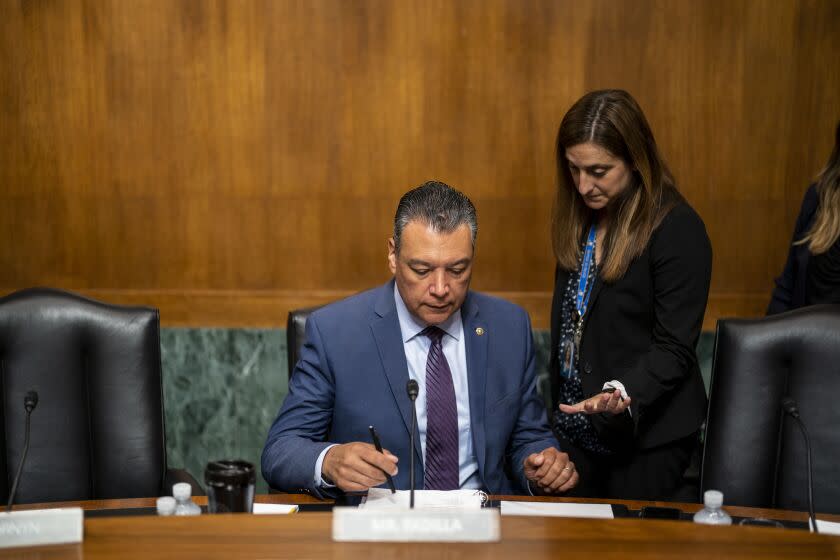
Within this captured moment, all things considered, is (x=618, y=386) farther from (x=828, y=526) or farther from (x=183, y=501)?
(x=183, y=501)

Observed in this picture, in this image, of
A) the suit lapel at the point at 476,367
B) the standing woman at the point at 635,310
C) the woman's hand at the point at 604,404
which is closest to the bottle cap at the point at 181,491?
the suit lapel at the point at 476,367

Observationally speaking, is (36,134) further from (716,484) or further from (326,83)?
(716,484)

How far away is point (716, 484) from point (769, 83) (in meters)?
1.54

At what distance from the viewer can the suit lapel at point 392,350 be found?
82.3 inches

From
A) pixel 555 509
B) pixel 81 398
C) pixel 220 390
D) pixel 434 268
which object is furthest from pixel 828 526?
pixel 220 390

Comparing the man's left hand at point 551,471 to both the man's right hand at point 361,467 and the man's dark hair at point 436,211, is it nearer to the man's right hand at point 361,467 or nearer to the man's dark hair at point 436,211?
the man's right hand at point 361,467

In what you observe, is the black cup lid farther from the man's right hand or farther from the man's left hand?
the man's left hand

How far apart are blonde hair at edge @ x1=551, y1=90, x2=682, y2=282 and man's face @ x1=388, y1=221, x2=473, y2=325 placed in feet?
1.50

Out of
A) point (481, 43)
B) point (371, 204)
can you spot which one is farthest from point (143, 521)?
point (481, 43)

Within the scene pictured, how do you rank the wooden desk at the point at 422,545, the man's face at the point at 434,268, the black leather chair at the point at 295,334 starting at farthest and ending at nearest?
1. the black leather chair at the point at 295,334
2. the man's face at the point at 434,268
3. the wooden desk at the point at 422,545

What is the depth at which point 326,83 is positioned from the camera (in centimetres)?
319

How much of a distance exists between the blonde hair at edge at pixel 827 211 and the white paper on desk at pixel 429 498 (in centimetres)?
129

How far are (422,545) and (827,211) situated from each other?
1749 mm

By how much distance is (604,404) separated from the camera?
2.09 metres
